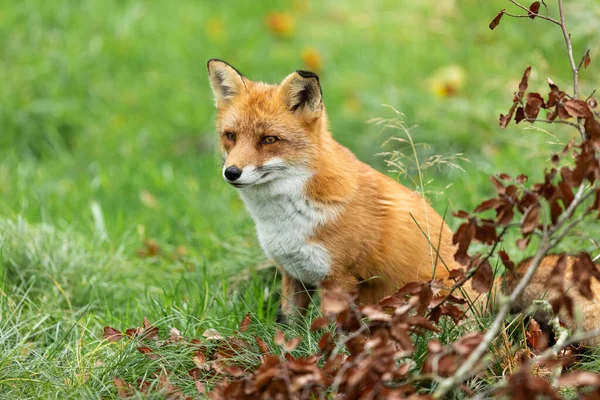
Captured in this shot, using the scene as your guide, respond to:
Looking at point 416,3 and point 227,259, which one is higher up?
point 416,3

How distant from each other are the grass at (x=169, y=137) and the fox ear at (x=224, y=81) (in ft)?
3.77

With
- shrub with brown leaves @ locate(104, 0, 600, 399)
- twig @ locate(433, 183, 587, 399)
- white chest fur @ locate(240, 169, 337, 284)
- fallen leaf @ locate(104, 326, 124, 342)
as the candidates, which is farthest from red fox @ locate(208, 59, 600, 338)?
twig @ locate(433, 183, 587, 399)

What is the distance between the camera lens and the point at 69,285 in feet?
17.3

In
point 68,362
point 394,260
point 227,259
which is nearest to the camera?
point 68,362

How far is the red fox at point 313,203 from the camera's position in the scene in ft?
14.0

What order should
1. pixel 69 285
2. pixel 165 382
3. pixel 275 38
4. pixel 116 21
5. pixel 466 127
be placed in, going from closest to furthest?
pixel 165 382, pixel 69 285, pixel 466 127, pixel 116 21, pixel 275 38

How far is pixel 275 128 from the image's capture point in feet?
14.1

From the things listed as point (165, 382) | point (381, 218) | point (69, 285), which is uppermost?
point (381, 218)

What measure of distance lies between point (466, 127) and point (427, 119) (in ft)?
1.35

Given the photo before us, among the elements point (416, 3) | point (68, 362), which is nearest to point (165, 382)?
point (68, 362)

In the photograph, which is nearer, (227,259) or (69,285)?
(69,285)

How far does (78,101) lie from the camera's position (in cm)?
898

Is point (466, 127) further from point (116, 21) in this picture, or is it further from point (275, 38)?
point (116, 21)

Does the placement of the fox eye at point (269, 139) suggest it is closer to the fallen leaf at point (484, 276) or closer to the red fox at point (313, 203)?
the red fox at point (313, 203)
